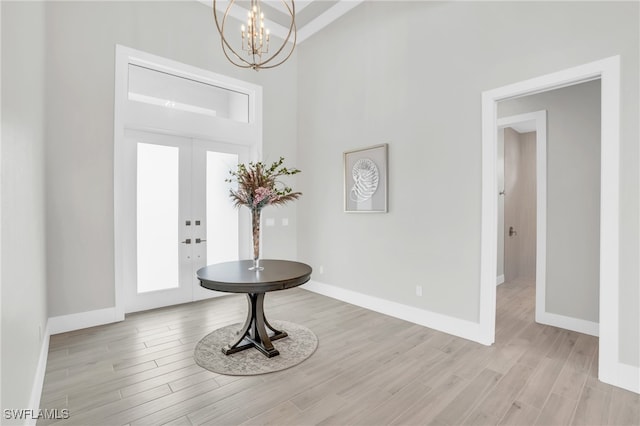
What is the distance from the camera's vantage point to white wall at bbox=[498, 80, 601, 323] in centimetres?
335

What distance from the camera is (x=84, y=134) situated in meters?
3.51

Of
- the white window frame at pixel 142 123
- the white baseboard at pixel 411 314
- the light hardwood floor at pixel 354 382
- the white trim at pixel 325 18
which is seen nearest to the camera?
the light hardwood floor at pixel 354 382

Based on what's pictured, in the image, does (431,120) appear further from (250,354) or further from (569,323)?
(250,354)

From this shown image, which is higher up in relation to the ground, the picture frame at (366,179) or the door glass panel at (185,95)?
the door glass panel at (185,95)

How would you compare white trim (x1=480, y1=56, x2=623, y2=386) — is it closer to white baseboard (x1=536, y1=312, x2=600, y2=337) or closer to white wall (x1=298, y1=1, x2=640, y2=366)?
white wall (x1=298, y1=1, x2=640, y2=366)

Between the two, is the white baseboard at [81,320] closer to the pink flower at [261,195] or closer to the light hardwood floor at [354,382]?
the light hardwood floor at [354,382]

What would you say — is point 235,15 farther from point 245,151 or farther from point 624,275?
point 624,275

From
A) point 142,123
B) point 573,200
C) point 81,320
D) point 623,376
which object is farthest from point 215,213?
point 623,376

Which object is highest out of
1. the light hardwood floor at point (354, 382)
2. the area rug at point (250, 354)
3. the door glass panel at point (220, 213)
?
the door glass panel at point (220, 213)

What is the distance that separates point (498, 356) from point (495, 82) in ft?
8.46

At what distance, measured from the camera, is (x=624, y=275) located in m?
2.36

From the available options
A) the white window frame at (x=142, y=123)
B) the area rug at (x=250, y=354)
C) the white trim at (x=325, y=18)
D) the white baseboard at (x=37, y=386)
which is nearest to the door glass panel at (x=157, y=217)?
the white window frame at (x=142, y=123)

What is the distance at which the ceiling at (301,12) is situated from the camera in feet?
14.8

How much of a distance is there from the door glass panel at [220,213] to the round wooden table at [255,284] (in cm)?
162
